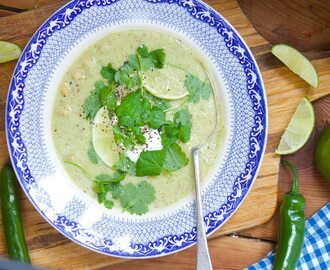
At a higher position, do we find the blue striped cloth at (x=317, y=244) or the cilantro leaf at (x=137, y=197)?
the cilantro leaf at (x=137, y=197)

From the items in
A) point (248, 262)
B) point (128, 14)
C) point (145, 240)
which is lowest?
point (248, 262)

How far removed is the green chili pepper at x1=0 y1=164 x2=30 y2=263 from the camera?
2066mm

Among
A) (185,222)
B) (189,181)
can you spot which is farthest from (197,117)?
(185,222)

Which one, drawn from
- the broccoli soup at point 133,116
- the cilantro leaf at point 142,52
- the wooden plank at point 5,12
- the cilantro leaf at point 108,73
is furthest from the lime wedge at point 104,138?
the wooden plank at point 5,12

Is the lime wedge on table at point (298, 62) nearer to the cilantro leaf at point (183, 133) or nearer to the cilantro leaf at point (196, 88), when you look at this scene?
the cilantro leaf at point (196, 88)

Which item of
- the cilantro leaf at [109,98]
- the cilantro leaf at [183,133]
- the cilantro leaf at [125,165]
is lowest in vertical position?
the cilantro leaf at [125,165]

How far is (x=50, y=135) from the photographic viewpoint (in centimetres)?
211

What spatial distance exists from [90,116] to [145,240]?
18.2 inches

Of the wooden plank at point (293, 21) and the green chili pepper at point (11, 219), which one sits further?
the wooden plank at point (293, 21)

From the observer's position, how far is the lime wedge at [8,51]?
6.78 ft

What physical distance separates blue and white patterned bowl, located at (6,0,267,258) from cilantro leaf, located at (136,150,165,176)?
16 centimetres

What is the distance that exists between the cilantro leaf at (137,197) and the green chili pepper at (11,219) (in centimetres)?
36

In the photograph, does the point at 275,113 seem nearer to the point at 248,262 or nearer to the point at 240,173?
the point at 240,173

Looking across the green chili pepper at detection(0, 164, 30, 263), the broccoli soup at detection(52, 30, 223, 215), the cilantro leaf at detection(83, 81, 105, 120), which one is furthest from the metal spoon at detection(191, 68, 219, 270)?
the green chili pepper at detection(0, 164, 30, 263)
